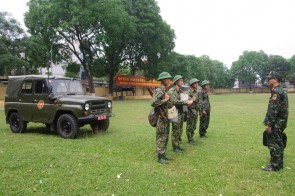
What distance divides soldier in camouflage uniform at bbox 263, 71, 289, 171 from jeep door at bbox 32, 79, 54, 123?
7.01 meters

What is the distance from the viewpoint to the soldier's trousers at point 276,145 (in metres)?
6.20

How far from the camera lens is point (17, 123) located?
11.8m

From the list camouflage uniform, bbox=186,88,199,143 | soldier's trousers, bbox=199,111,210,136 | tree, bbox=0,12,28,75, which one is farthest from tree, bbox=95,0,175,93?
camouflage uniform, bbox=186,88,199,143

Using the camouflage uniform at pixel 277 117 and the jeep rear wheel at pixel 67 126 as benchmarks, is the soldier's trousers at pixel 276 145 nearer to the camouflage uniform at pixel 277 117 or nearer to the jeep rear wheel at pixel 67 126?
the camouflage uniform at pixel 277 117

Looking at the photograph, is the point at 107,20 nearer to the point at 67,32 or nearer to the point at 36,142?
the point at 67,32

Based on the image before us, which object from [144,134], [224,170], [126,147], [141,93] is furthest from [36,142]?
[141,93]

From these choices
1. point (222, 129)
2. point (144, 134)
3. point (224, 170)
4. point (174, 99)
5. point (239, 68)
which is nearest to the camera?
point (224, 170)

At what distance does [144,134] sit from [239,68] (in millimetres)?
88043

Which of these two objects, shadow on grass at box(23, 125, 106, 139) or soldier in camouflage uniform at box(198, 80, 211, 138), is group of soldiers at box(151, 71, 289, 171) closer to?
soldier in camouflage uniform at box(198, 80, 211, 138)

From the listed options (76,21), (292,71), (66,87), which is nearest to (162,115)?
(66,87)

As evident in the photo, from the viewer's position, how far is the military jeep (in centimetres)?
1006

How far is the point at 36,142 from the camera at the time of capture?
377 inches

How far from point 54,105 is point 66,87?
957mm

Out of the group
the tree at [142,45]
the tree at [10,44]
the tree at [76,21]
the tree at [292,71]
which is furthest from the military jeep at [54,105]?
the tree at [292,71]
